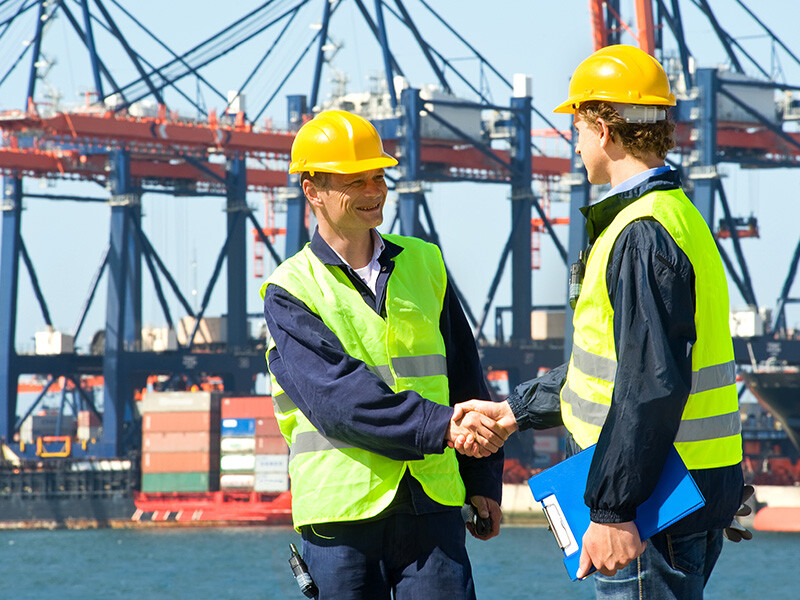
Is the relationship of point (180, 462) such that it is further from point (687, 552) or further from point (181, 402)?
point (687, 552)

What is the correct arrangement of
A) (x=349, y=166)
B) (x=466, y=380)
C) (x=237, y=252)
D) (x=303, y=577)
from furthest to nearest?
(x=237, y=252), (x=466, y=380), (x=349, y=166), (x=303, y=577)

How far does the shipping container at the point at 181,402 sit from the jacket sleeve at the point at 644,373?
144 ft

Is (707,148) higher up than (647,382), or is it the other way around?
(707,148)

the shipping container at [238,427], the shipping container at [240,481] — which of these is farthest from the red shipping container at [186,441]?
the shipping container at [240,481]

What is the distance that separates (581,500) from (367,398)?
20.4 inches

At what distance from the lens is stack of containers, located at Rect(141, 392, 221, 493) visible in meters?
45.8

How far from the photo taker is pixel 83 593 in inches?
1088

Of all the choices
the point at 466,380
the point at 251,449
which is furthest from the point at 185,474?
the point at 466,380

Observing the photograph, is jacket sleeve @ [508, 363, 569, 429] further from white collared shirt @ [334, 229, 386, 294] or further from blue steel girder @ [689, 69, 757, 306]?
blue steel girder @ [689, 69, 757, 306]

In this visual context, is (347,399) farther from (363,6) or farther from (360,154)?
(363,6)

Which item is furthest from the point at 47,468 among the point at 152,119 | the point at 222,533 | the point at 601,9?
the point at 601,9

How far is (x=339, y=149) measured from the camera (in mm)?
3217

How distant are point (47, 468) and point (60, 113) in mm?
14127

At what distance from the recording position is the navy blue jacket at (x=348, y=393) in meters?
2.90
